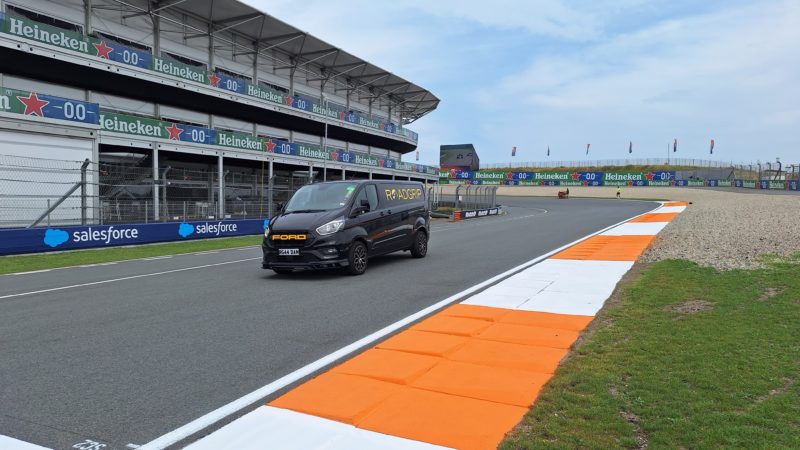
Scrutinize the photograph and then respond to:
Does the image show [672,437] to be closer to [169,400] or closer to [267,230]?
[169,400]

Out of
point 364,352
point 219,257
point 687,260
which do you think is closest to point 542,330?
point 364,352

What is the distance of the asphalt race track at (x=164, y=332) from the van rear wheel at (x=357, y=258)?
0.24m

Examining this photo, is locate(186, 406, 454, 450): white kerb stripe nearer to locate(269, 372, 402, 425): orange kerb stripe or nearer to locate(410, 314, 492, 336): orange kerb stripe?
locate(269, 372, 402, 425): orange kerb stripe

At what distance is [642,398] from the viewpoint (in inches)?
148

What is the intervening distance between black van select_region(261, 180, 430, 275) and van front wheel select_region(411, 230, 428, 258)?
0.19 meters

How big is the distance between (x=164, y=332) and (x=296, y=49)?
1386 inches

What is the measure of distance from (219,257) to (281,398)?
34.4ft

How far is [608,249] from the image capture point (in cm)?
1427

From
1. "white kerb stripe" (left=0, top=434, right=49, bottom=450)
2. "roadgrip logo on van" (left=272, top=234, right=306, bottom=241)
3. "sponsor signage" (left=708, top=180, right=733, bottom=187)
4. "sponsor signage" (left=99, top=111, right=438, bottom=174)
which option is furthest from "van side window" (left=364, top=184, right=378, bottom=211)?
"sponsor signage" (left=708, top=180, right=733, bottom=187)

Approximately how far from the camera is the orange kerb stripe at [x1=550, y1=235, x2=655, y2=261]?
1265 centimetres

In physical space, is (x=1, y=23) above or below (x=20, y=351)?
above

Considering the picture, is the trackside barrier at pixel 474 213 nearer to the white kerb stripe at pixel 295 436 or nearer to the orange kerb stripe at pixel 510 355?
the orange kerb stripe at pixel 510 355

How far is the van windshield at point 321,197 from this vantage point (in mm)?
10406

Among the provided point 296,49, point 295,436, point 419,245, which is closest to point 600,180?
point 296,49
